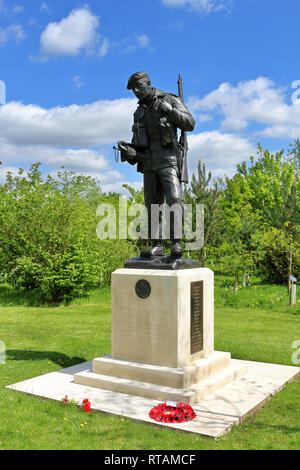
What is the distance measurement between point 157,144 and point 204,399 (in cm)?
355

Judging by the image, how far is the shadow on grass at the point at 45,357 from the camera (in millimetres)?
7285

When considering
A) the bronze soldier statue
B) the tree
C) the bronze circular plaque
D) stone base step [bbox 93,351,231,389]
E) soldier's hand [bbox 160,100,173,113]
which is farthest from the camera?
the tree

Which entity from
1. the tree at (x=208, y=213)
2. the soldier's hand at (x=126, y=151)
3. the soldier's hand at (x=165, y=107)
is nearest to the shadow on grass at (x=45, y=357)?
the soldier's hand at (x=126, y=151)

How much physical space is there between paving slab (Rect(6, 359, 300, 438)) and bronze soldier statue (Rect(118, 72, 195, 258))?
199 centimetres

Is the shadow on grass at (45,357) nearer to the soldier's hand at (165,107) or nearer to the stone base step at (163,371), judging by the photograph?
the stone base step at (163,371)

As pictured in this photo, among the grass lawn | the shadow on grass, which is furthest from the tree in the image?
the shadow on grass

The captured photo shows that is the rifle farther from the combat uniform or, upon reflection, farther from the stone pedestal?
the stone pedestal

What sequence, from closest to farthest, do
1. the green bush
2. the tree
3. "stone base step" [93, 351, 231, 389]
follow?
"stone base step" [93, 351, 231, 389] < the green bush < the tree

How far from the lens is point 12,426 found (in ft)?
14.9

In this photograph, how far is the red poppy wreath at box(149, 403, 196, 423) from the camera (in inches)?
181

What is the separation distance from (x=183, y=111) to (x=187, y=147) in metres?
0.60

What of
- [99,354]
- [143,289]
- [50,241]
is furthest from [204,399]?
[50,241]

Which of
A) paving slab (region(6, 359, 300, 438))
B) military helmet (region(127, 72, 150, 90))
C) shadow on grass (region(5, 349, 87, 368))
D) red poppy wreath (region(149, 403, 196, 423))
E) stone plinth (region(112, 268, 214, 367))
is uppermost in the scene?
military helmet (region(127, 72, 150, 90))

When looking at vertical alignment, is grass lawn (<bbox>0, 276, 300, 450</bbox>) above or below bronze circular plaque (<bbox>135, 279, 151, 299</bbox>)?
below
